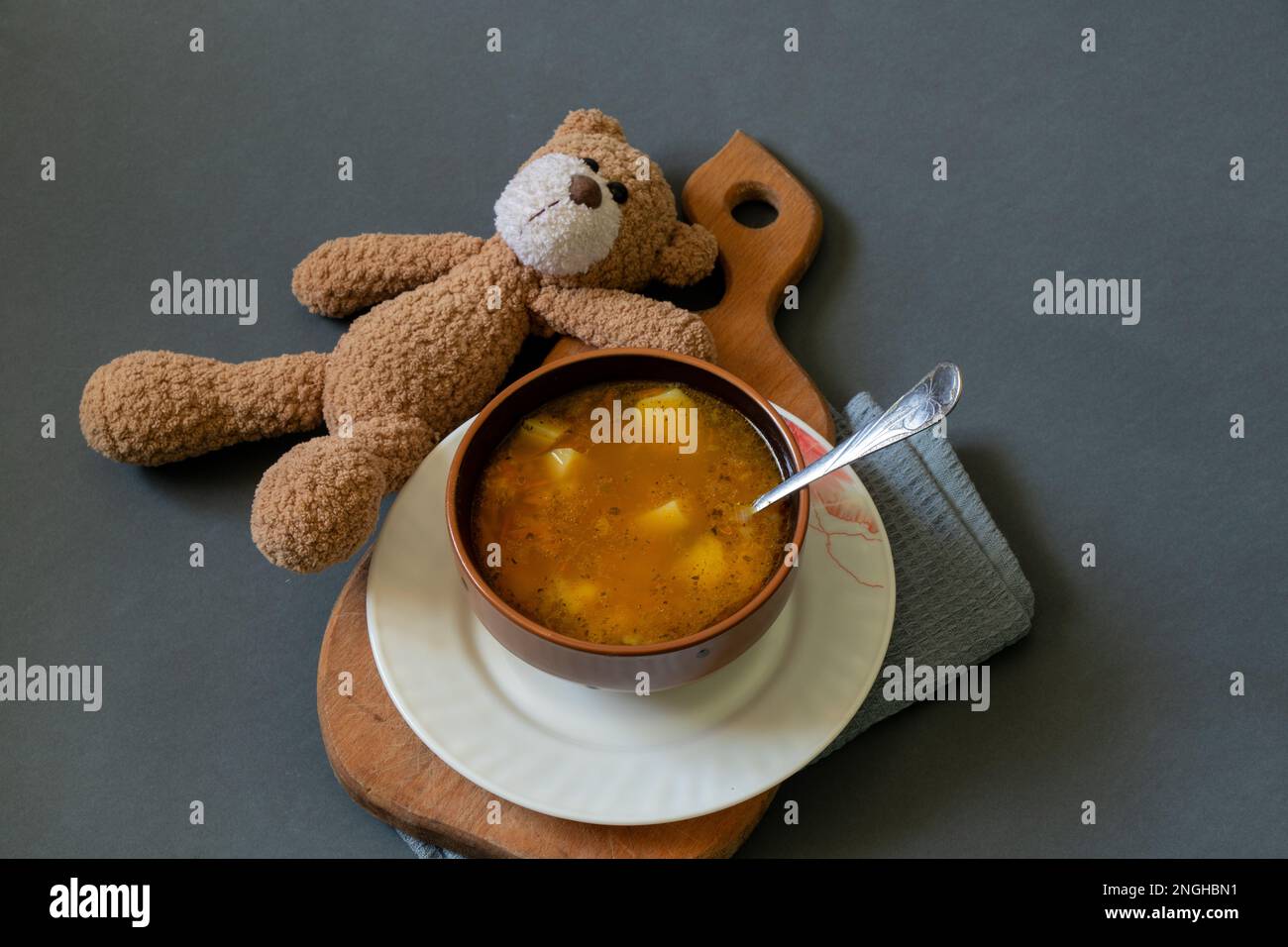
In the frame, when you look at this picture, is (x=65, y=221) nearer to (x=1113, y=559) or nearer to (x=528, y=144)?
(x=528, y=144)

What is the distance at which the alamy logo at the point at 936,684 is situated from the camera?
1592 millimetres

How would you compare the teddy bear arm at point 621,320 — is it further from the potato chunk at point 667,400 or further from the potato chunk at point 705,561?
the potato chunk at point 705,561

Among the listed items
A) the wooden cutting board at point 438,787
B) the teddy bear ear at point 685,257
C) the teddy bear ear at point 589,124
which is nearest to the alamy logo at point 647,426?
the wooden cutting board at point 438,787

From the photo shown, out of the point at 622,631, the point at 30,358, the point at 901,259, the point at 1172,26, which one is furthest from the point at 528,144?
the point at 1172,26

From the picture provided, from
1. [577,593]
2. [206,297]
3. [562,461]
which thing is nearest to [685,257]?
[562,461]

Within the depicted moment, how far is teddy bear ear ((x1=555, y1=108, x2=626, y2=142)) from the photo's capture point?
6.05 feet

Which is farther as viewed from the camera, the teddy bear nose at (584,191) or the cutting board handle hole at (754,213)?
the cutting board handle hole at (754,213)

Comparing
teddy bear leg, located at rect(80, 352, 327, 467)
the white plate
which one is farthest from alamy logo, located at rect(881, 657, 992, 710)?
teddy bear leg, located at rect(80, 352, 327, 467)

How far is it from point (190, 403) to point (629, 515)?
0.66 m

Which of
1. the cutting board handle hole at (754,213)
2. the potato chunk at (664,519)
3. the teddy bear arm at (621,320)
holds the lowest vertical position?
the potato chunk at (664,519)

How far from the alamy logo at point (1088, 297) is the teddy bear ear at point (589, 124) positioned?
2.30ft

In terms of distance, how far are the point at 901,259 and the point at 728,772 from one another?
938 mm

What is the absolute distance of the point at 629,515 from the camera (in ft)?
4.65

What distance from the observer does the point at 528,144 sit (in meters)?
2.04
